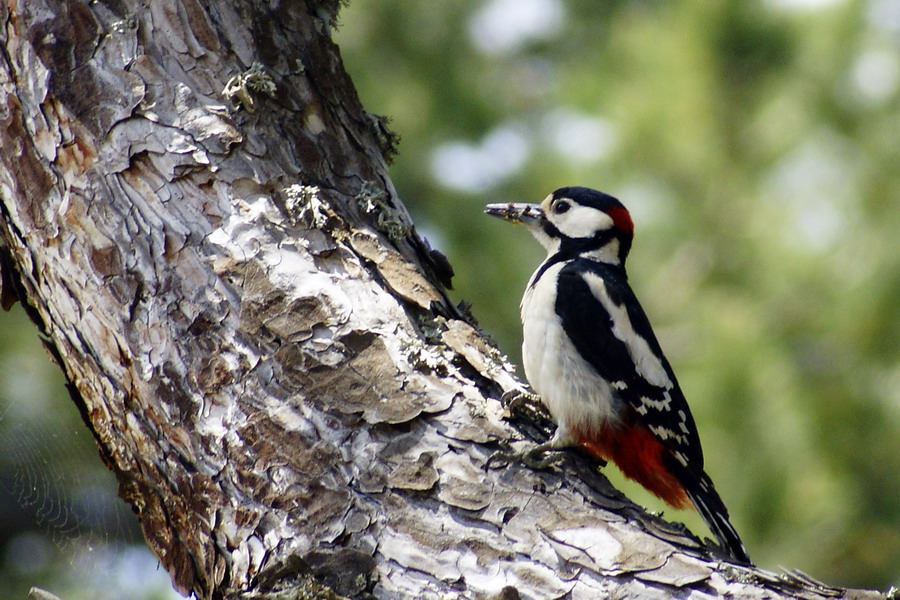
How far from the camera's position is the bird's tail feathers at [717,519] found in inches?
107

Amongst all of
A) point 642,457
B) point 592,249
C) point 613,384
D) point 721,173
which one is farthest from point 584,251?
point 721,173

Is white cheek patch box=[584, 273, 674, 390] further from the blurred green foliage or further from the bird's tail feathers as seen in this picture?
the blurred green foliage

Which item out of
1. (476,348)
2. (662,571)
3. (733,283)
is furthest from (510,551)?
(733,283)

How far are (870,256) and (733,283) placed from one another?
0.85 metres

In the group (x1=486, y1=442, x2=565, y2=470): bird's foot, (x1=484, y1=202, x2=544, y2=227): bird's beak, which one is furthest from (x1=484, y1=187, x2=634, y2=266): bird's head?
(x1=486, y1=442, x2=565, y2=470): bird's foot

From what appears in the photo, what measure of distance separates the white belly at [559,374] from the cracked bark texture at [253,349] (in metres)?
0.27

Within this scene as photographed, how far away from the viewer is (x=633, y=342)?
10.3 feet

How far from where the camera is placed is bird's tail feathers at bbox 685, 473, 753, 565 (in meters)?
2.73

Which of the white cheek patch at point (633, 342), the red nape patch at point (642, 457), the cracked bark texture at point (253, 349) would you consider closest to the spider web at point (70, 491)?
the cracked bark texture at point (253, 349)

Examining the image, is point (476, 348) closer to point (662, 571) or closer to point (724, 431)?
point (662, 571)

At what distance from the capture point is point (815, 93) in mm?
6359

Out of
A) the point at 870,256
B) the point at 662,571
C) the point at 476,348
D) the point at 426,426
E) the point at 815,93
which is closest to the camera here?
the point at 662,571

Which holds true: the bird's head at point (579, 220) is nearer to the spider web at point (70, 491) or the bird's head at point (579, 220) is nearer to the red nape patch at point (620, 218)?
the red nape patch at point (620, 218)

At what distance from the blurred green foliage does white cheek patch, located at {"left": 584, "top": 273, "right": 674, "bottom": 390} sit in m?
2.34
